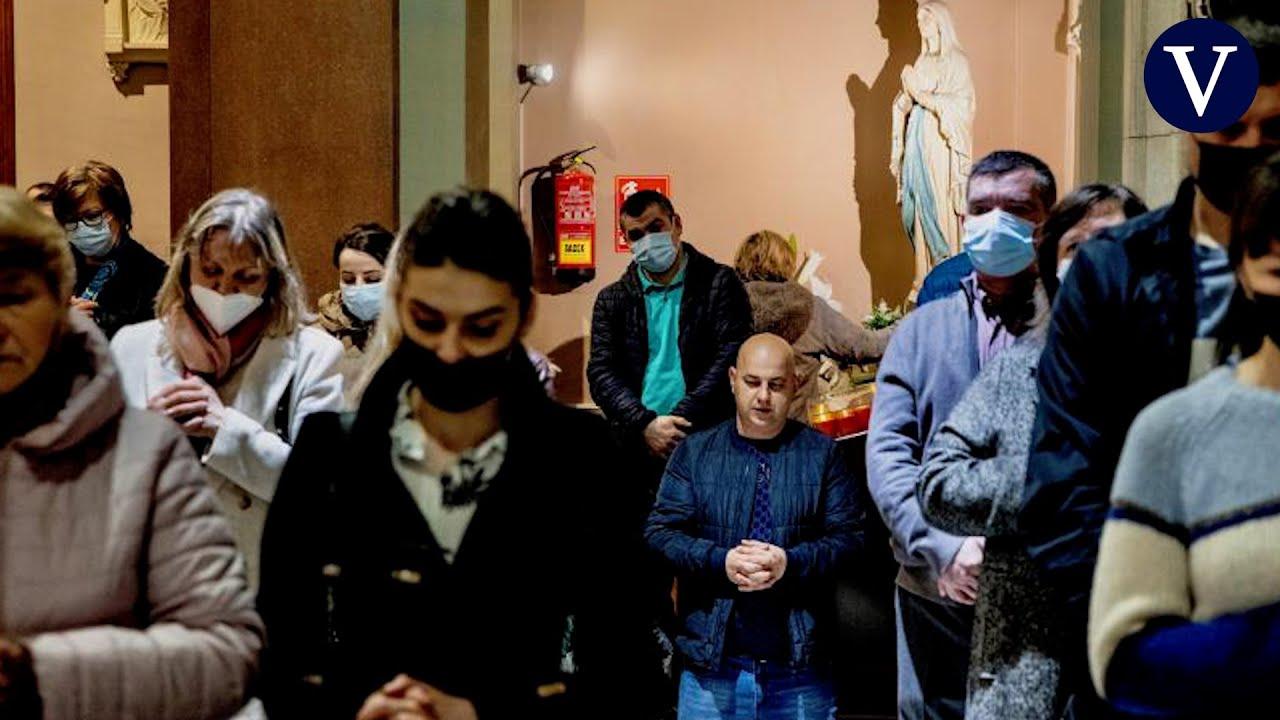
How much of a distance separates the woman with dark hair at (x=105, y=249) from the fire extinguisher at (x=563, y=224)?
534 centimetres

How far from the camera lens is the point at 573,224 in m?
9.38

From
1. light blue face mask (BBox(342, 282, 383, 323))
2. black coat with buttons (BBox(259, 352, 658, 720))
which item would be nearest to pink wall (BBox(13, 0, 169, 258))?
light blue face mask (BBox(342, 282, 383, 323))

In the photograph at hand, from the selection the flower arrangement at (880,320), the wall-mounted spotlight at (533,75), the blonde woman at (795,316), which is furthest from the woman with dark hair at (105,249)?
the wall-mounted spotlight at (533,75)

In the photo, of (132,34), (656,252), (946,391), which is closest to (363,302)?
(946,391)

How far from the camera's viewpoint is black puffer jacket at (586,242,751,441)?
523 centimetres

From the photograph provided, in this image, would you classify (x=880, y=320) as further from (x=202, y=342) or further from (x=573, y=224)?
(x=202, y=342)

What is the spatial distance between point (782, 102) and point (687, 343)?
540cm

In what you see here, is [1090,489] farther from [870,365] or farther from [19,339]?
[870,365]

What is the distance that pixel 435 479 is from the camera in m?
2.04

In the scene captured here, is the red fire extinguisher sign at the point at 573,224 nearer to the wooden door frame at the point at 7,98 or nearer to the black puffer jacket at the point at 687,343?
the wooden door frame at the point at 7,98

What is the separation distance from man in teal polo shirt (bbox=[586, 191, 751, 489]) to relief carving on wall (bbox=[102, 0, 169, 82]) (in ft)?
11.5

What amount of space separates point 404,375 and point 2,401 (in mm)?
479

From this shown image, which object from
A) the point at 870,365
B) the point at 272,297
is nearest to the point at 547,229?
the point at 870,365

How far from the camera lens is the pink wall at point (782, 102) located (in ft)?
33.4
